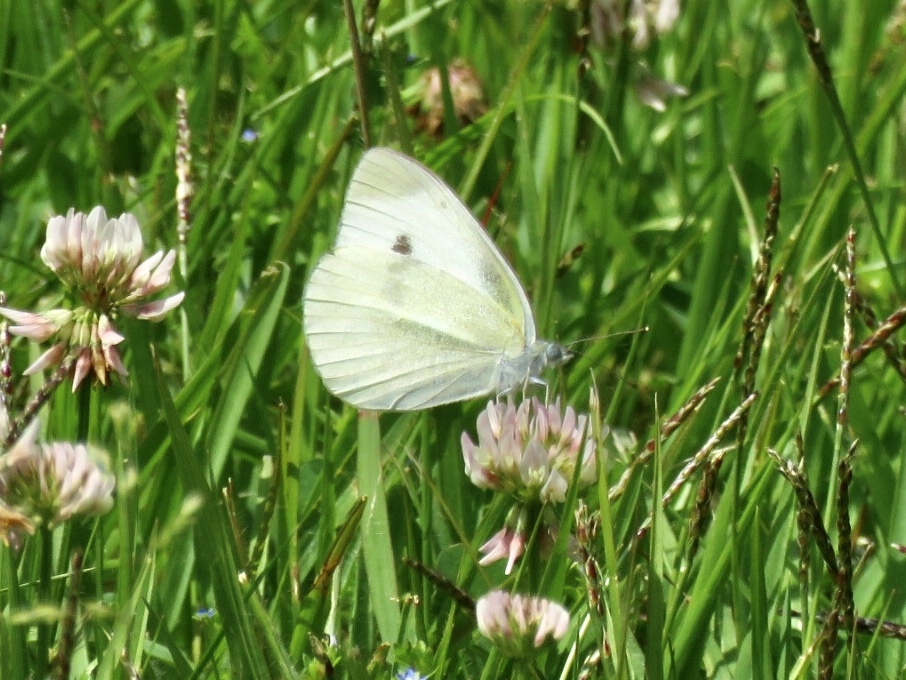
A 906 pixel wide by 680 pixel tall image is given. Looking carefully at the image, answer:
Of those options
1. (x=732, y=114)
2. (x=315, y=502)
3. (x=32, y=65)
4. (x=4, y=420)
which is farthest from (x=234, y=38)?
(x=4, y=420)

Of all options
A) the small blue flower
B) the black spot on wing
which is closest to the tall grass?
the small blue flower

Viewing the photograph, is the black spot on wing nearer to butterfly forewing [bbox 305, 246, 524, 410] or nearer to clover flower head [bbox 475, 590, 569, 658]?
butterfly forewing [bbox 305, 246, 524, 410]

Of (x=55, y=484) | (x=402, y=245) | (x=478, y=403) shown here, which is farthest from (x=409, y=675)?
(x=402, y=245)

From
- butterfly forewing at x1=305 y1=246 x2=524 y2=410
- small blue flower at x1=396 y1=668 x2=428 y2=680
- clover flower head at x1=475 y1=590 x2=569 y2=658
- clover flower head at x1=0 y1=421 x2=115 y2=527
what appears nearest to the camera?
clover flower head at x1=0 y1=421 x2=115 y2=527

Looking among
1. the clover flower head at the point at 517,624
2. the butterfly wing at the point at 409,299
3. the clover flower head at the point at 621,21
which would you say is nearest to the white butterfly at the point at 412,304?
the butterfly wing at the point at 409,299

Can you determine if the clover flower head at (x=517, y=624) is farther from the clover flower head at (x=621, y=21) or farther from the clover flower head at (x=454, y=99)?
the clover flower head at (x=454, y=99)

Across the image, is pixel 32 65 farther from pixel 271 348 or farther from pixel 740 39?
pixel 740 39
